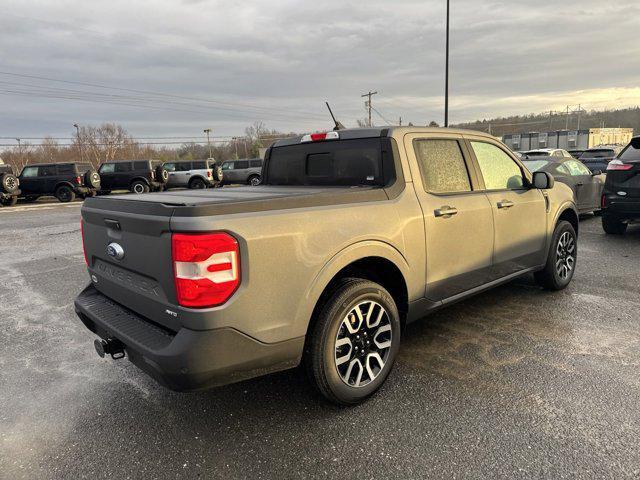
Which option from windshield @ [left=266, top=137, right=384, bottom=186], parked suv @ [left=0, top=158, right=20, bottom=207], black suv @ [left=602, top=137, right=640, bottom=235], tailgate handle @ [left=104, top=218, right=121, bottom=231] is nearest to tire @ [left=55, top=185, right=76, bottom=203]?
parked suv @ [left=0, top=158, right=20, bottom=207]

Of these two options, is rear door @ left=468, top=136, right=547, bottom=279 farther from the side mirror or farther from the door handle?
the door handle

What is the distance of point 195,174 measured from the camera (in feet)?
82.4

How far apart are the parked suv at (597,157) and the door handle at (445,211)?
16.3 metres

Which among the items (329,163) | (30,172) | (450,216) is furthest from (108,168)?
(450,216)

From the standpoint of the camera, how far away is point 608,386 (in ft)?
9.82

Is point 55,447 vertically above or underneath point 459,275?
underneath

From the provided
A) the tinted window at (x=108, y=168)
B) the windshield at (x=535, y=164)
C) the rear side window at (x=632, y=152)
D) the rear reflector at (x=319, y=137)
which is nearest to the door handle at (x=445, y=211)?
the rear reflector at (x=319, y=137)

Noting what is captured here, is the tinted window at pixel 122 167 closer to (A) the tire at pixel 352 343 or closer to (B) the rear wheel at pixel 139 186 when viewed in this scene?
(B) the rear wheel at pixel 139 186

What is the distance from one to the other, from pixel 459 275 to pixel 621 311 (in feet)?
6.57

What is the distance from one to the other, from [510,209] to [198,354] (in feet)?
10.3

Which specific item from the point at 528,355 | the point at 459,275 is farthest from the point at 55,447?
the point at 528,355

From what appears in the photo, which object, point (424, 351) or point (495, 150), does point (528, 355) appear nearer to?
point (424, 351)

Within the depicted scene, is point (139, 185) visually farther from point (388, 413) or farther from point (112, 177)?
point (388, 413)

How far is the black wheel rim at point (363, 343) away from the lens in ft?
9.09
